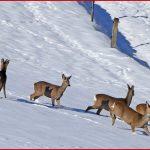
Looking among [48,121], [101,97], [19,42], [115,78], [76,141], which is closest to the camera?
[76,141]

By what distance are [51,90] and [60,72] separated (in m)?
8.44

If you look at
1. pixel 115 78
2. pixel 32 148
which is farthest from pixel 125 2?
pixel 32 148

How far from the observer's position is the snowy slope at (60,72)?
40.6 ft

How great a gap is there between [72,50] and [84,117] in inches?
572

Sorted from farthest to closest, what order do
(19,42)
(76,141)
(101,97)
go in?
(19,42)
(101,97)
(76,141)

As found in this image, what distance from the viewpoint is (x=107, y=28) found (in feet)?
126

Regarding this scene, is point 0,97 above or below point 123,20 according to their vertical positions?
below

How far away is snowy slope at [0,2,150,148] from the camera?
1238cm

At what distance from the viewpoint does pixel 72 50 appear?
3033 centimetres

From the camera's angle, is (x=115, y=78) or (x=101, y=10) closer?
(x=115, y=78)

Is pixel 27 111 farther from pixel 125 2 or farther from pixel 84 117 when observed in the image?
pixel 125 2

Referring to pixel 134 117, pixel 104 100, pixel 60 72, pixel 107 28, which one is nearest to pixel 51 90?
pixel 104 100

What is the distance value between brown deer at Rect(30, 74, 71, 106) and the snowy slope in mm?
323

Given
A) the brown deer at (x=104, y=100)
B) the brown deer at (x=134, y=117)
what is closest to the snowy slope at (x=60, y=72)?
the brown deer at (x=134, y=117)
